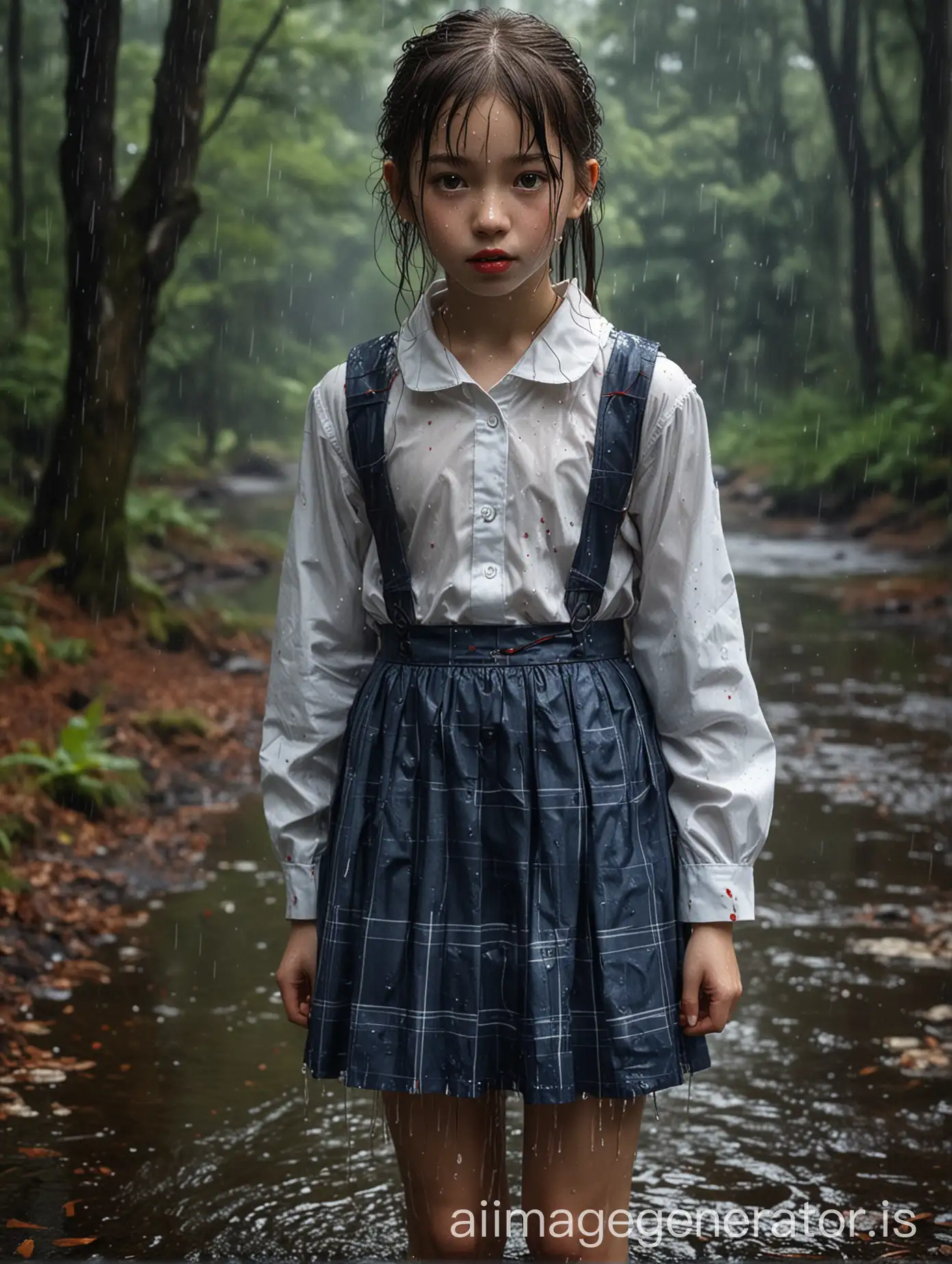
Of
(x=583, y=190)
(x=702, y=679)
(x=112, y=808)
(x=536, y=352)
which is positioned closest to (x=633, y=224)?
(x=112, y=808)

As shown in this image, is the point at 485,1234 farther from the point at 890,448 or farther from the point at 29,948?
the point at 890,448

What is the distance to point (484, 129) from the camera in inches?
87.0

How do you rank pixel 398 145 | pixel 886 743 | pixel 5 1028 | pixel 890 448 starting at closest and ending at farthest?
pixel 398 145
pixel 5 1028
pixel 886 743
pixel 890 448

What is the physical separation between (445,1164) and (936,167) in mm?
18662

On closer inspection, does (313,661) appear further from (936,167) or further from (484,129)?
(936,167)

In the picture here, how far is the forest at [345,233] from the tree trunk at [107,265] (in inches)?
0.7

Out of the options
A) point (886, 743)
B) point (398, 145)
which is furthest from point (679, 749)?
point (886, 743)

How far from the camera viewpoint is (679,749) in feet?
7.86

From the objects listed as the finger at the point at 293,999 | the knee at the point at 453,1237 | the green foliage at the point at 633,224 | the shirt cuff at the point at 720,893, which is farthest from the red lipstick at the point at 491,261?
the green foliage at the point at 633,224

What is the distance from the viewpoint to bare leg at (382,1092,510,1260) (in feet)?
7.79

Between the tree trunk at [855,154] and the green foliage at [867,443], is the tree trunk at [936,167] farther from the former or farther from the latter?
the tree trunk at [855,154]

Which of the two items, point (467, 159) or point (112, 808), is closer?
point (467, 159)

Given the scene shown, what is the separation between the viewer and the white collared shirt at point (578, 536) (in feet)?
7.63

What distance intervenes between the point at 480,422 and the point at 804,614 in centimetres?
1256
